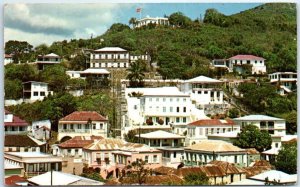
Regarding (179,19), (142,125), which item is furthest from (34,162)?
(179,19)

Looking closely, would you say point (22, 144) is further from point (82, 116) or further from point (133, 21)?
point (133, 21)

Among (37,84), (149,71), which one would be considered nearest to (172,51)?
(149,71)

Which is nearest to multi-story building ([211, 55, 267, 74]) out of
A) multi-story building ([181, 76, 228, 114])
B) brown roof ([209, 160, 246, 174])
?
multi-story building ([181, 76, 228, 114])

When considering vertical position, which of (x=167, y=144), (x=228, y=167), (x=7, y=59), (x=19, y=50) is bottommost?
(x=228, y=167)

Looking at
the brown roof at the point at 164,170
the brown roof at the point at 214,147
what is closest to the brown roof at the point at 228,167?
the brown roof at the point at 214,147

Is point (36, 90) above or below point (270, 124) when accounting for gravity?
above

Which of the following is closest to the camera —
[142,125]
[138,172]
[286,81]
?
[138,172]

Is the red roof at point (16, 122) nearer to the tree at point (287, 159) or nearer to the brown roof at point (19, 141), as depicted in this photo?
the brown roof at point (19, 141)
